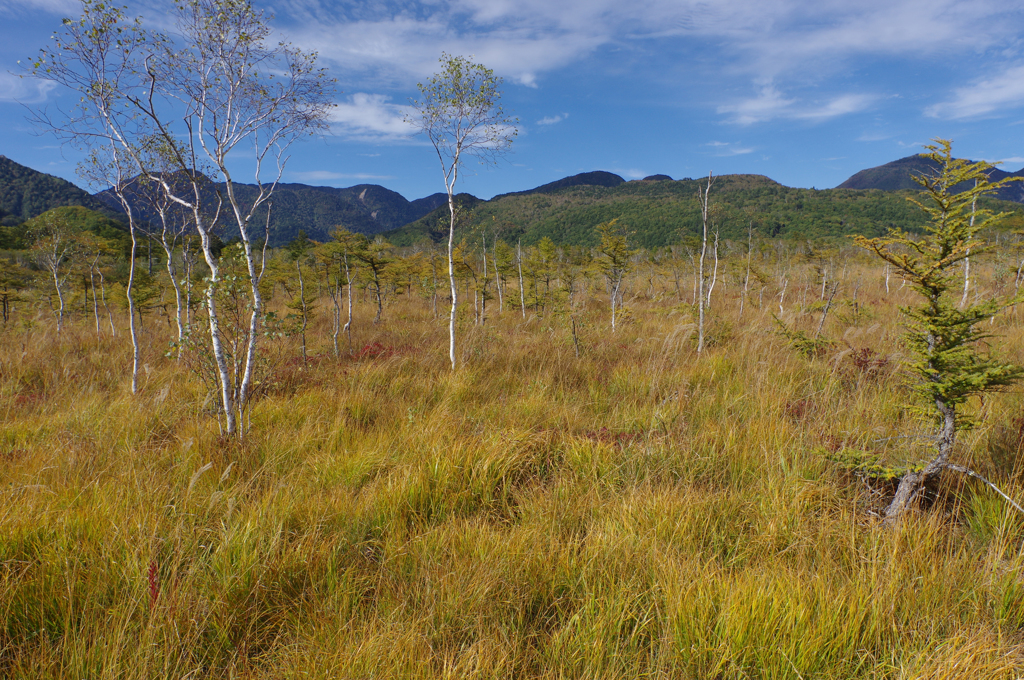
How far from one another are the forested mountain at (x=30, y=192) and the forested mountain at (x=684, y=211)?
68729 mm

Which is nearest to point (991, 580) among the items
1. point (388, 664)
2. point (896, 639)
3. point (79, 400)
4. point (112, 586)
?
point (896, 639)

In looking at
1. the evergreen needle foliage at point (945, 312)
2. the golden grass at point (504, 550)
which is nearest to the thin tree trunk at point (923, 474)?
the evergreen needle foliage at point (945, 312)

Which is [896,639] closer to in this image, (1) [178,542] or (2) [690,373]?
(1) [178,542]

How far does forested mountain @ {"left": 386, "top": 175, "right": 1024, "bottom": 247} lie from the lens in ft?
257

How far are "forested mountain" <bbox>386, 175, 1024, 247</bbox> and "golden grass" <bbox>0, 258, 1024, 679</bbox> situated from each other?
57.4 m

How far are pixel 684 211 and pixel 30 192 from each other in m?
147

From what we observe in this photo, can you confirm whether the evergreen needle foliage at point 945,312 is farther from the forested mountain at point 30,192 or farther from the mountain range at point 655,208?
the forested mountain at point 30,192

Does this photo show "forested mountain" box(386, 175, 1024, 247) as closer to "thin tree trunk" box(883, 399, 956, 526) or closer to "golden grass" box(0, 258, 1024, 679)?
"golden grass" box(0, 258, 1024, 679)

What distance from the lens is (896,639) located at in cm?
177

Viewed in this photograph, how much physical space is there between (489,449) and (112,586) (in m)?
2.35

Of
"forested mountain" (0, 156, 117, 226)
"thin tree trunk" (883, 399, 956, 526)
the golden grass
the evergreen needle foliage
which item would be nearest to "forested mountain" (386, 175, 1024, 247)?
the golden grass

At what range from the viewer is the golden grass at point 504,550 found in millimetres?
1774

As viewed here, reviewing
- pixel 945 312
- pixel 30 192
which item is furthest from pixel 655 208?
pixel 30 192

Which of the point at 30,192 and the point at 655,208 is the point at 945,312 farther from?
the point at 30,192
